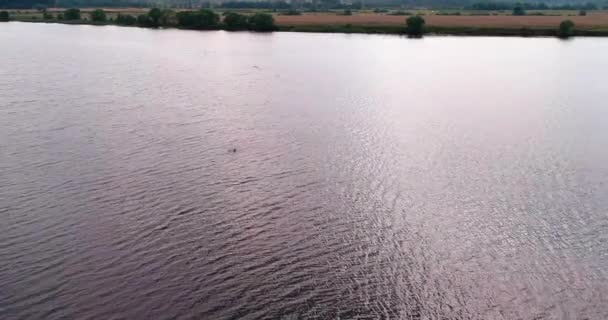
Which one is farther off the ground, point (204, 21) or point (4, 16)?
point (4, 16)

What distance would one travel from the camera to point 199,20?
90.4 metres

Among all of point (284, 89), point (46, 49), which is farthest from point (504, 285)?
point (46, 49)

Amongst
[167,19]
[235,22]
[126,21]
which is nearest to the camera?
[235,22]

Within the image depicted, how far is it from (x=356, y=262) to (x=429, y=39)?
226 ft

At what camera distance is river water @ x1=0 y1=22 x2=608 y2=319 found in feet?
51.1

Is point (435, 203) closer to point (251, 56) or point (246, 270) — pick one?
point (246, 270)

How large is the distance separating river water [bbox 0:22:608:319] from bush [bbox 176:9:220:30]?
47.4 meters

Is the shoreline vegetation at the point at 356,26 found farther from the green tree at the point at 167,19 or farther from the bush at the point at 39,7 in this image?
the bush at the point at 39,7

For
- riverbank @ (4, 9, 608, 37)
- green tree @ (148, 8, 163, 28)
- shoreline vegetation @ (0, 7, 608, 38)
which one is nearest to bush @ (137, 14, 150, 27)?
shoreline vegetation @ (0, 7, 608, 38)

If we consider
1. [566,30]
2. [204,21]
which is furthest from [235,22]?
[566,30]

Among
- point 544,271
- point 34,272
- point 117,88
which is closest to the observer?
point 34,272

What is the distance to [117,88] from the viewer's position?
40.1 m

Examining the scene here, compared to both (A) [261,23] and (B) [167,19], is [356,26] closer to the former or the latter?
(A) [261,23]

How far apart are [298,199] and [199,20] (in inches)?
2901
